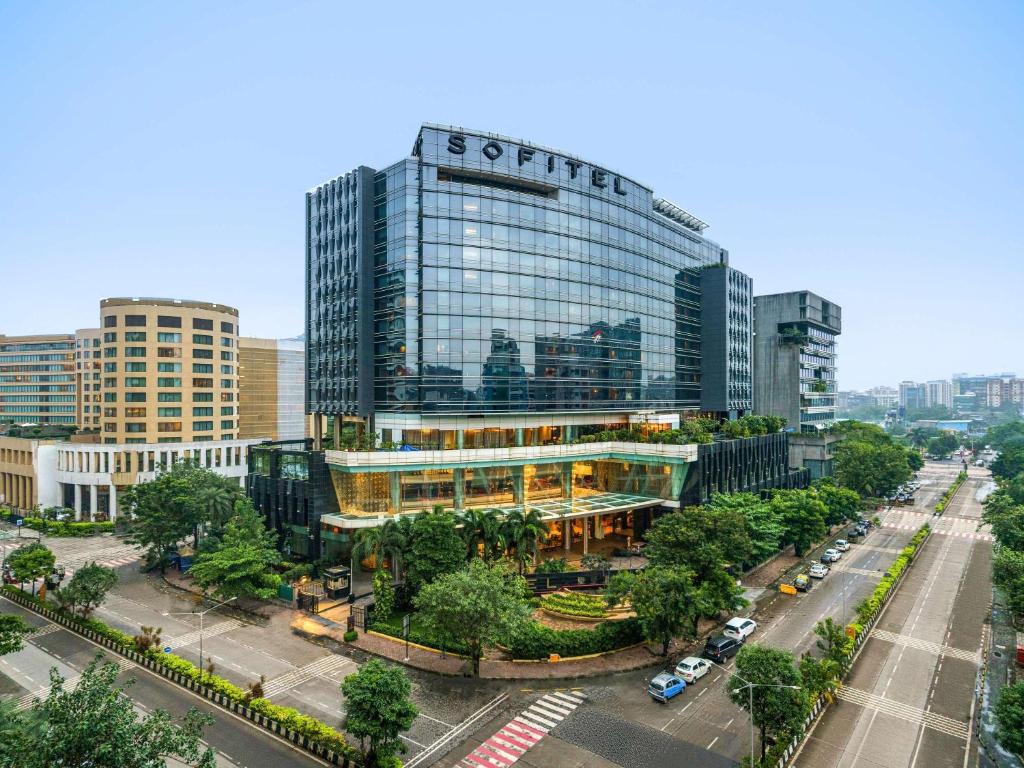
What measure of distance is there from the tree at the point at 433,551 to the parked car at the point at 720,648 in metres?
23.9

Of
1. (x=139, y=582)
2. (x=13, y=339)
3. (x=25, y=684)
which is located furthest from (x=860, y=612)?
(x=13, y=339)

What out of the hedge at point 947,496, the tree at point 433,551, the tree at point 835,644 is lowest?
the hedge at point 947,496

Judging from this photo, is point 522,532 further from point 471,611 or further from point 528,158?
point 528,158

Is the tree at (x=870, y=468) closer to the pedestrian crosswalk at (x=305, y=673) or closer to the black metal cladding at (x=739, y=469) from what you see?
the black metal cladding at (x=739, y=469)

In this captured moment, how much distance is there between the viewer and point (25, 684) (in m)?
45.1

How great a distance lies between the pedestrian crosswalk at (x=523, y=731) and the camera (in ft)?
114

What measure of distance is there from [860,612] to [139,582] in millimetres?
82616

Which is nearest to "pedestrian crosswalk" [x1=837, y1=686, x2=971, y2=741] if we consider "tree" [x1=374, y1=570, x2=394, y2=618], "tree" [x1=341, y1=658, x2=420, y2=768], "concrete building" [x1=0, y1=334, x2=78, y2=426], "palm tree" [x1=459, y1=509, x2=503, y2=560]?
"palm tree" [x1=459, y1=509, x2=503, y2=560]

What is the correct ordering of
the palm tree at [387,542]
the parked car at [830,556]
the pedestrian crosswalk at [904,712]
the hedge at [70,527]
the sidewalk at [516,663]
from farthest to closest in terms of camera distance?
1. the hedge at [70,527]
2. the parked car at [830,556]
3. the palm tree at [387,542]
4. the sidewalk at [516,663]
5. the pedestrian crosswalk at [904,712]

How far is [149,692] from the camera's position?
43250mm

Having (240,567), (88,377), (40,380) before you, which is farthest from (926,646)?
(40,380)

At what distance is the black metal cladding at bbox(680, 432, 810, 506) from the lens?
8256 cm

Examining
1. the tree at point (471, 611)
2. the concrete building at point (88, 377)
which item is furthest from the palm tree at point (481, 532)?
the concrete building at point (88, 377)

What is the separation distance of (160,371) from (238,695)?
8985 cm
